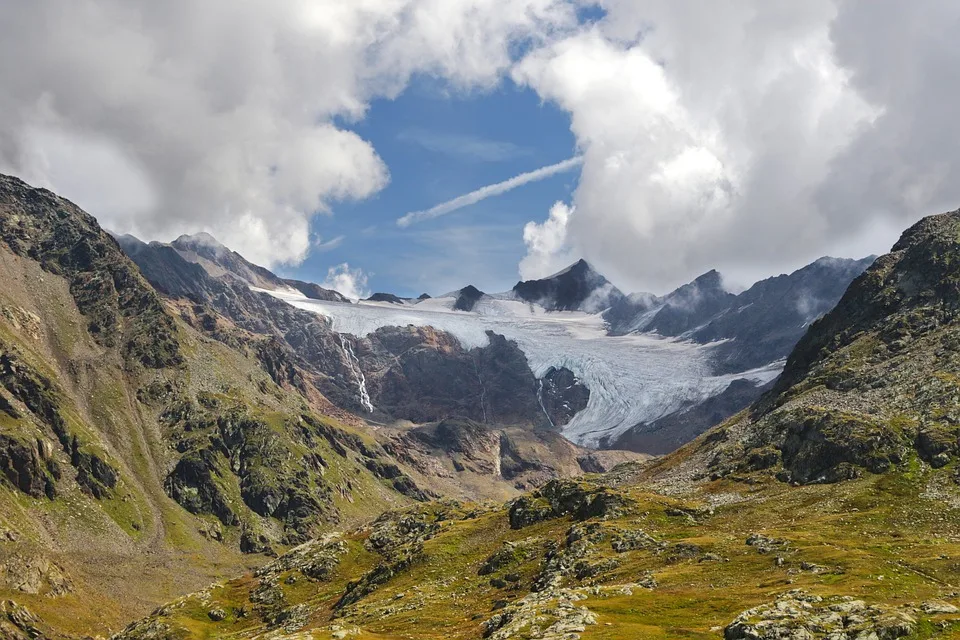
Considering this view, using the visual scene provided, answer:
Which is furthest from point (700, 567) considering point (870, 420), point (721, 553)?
point (870, 420)

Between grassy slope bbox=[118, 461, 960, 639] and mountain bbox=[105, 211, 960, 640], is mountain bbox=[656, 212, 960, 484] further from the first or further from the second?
grassy slope bbox=[118, 461, 960, 639]

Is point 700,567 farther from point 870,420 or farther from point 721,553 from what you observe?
point 870,420

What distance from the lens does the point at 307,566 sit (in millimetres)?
180750

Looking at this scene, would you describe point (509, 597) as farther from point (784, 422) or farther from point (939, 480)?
point (784, 422)

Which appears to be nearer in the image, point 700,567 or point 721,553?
point 700,567

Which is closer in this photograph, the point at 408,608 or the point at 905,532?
the point at 905,532

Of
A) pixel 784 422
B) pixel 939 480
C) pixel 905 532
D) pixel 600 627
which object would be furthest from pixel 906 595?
pixel 784 422

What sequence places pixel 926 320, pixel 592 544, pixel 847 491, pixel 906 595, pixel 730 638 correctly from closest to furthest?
pixel 730 638 → pixel 906 595 → pixel 592 544 → pixel 847 491 → pixel 926 320

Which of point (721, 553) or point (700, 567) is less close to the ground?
point (721, 553)

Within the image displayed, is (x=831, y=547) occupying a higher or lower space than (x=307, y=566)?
lower

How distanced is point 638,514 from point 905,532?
151 feet

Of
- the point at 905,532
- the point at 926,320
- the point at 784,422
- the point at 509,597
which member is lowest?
the point at 905,532

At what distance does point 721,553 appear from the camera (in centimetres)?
10256

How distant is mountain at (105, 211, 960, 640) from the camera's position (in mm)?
73438
